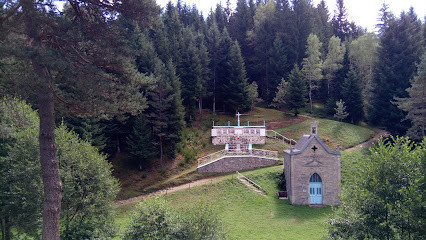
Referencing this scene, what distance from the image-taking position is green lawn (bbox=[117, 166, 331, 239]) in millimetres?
19609

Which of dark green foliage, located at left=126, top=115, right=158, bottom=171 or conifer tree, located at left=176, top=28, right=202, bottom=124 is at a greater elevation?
conifer tree, located at left=176, top=28, right=202, bottom=124

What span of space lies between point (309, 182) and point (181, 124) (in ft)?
Result: 47.0

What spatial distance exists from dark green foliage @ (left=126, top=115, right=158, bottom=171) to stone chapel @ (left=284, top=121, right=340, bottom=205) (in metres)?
13.9

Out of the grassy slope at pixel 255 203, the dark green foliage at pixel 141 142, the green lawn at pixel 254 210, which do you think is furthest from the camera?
the dark green foliage at pixel 141 142

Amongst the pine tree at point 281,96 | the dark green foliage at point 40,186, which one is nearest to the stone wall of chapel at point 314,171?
the dark green foliage at point 40,186

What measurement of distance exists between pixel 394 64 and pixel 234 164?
25.7m

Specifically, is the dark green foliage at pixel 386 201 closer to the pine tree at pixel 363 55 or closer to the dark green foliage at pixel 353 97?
the dark green foliage at pixel 353 97

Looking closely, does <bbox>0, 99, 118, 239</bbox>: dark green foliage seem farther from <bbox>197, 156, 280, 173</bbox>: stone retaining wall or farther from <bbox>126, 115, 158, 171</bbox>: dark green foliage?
<bbox>197, 156, 280, 173</bbox>: stone retaining wall

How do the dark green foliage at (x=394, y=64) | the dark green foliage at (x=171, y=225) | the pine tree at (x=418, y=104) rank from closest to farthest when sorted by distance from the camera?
the dark green foliage at (x=171, y=225)
the pine tree at (x=418, y=104)
the dark green foliage at (x=394, y=64)

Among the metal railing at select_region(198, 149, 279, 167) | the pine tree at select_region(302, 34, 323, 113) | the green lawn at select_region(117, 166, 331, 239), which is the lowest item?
the green lawn at select_region(117, 166, 331, 239)

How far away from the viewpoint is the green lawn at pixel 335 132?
116ft

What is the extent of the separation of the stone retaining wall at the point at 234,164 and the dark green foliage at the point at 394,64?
708 inches

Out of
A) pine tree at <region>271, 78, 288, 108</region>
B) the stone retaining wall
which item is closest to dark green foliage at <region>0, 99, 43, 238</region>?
the stone retaining wall

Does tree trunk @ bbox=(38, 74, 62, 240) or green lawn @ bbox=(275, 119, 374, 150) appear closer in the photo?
tree trunk @ bbox=(38, 74, 62, 240)
